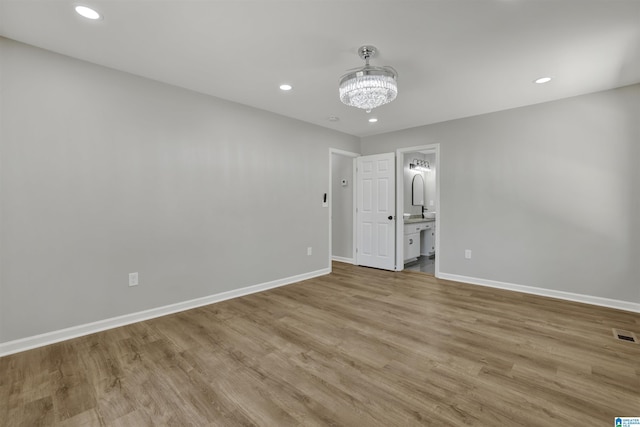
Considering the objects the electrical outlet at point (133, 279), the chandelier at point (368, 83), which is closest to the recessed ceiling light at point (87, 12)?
the chandelier at point (368, 83)

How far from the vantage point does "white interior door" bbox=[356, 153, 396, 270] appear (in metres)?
5.19

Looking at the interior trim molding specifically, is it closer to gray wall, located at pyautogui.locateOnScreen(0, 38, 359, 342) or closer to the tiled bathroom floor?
the tiled bathroom floor

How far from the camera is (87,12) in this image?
1983 mm

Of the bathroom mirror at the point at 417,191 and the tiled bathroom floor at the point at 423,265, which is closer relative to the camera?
the tiled bathroom floor at the point at 423,265

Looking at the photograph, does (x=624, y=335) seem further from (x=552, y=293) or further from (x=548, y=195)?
(x=548, y=195)

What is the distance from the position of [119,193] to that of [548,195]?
16.9 ft

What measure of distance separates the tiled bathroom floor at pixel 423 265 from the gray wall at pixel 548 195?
0.80m

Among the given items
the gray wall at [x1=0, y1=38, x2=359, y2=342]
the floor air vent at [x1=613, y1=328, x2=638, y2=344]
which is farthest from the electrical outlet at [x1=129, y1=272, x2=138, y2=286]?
the floor air vent at [x1=613, y1=328, x2=638, y2=344]

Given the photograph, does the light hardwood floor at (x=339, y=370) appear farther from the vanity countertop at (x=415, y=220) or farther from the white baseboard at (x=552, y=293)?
the vanity countertop at (x=415, y=220)

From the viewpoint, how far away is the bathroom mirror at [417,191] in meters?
6.52

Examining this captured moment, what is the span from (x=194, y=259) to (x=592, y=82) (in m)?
4.96

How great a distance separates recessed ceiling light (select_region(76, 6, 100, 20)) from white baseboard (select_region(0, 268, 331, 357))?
2.61 m

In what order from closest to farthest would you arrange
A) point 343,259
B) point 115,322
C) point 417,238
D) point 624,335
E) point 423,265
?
point 624,335 < point 115,322 < point 423,265 < point 343,259 < point 417,238

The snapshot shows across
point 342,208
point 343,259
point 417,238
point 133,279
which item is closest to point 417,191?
point 417,238
